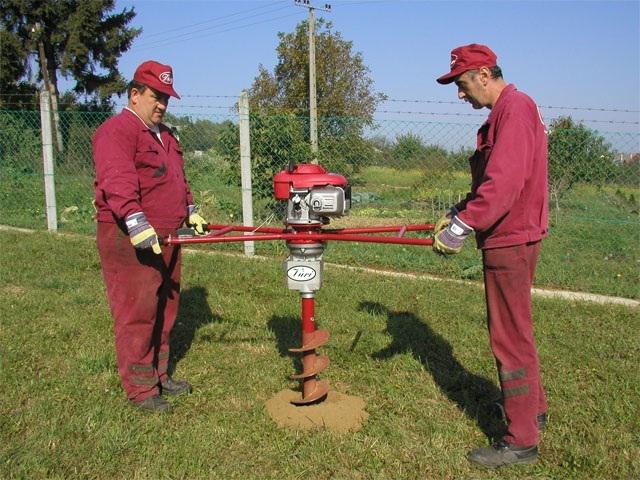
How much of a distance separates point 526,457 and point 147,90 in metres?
2.80

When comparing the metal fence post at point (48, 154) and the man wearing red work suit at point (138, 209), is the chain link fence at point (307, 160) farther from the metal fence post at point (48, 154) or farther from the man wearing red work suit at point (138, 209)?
the man wearing red work suit at point (138, 209)

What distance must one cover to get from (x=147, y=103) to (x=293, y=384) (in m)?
1.96

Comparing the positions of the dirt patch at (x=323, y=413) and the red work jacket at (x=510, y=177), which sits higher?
the red work jacket at (x=510, y=177)

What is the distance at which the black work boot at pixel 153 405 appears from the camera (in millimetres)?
3705

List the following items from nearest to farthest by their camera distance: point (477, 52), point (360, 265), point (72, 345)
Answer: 1. point (477, 52)
2. point (72, 345)
3. point (360, 265)

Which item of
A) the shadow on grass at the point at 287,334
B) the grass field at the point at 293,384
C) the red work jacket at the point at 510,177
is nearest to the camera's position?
the red work jacket at the point at 510,177

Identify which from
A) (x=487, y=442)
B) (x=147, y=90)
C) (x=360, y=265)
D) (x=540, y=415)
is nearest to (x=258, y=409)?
(x=487, y=442)

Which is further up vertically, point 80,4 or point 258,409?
point 80,4

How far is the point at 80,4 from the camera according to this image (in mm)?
28219

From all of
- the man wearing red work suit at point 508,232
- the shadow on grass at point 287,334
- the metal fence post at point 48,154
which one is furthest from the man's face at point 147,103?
the metal fence post at point 48,154

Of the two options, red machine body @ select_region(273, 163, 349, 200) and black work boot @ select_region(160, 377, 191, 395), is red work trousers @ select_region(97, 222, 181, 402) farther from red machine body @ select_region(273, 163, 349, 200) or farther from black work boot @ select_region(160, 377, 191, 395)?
red machine body @ select_region(273, 163, 349, 200)

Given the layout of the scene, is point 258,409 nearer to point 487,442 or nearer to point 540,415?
point 487,442

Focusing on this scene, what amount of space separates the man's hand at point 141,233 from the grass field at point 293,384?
1.03m

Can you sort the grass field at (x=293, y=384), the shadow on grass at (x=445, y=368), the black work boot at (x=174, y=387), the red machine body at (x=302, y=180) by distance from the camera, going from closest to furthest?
1. the grass field at (x=293, y=384)
2. the red machine body at (x=302, y=180)
3. the shadow on grass at (x=445, y=368)
4. the black work boot at (x=174, y=387)
